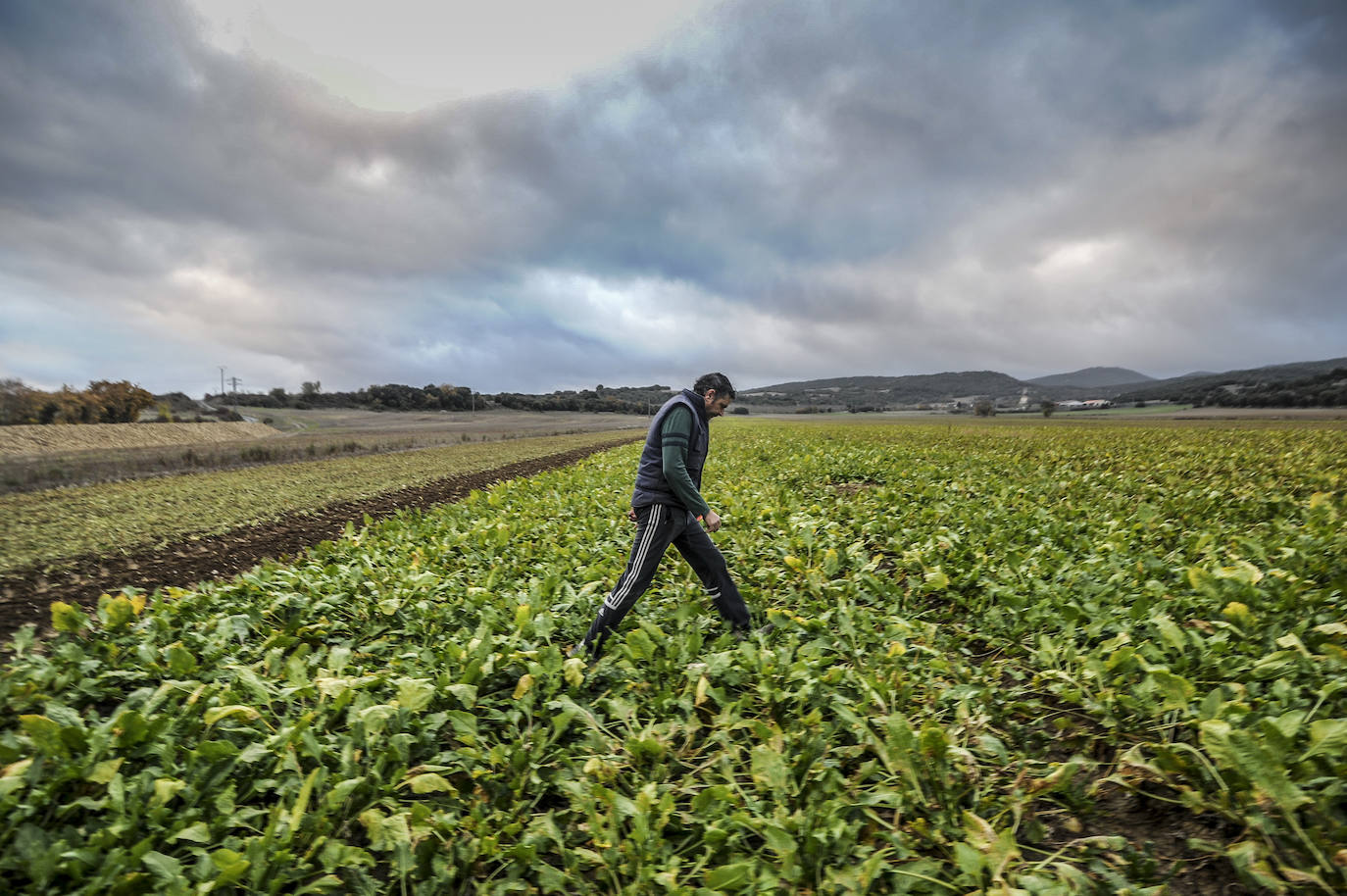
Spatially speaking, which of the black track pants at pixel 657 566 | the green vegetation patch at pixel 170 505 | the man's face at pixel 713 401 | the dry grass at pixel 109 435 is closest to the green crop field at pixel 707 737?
the black track pants at pixel 657 566

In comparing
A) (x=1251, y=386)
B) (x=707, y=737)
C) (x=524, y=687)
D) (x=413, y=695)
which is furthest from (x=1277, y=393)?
(x=413, y=695)

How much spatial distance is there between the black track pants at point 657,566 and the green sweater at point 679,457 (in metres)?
0.22

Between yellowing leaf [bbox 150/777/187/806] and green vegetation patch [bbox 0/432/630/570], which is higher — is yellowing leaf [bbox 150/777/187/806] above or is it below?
above

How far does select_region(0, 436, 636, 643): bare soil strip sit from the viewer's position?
7.38 metres

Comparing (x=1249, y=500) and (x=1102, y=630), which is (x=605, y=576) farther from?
(x=1249, y=500)

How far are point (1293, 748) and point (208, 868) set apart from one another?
5.01 meters

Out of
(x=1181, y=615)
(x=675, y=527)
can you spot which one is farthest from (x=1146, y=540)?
(x=675, y=527)

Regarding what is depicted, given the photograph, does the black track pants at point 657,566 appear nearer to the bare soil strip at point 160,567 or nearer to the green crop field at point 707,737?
the green crop field at point 707,737

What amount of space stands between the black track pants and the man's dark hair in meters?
1.04

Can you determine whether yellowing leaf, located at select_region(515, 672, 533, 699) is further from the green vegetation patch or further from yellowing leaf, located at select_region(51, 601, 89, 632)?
the green vegetation patch

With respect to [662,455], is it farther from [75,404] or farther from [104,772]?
[75,404]

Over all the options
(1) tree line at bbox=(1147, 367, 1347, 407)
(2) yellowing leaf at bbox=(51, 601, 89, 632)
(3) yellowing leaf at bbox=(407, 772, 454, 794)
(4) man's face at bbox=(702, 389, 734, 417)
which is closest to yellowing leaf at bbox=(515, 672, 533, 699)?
(3) yellowing leaf at bbox=(407, 772, 454, 794)

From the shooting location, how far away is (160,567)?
30.0 ft

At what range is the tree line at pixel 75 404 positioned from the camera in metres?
45.3
